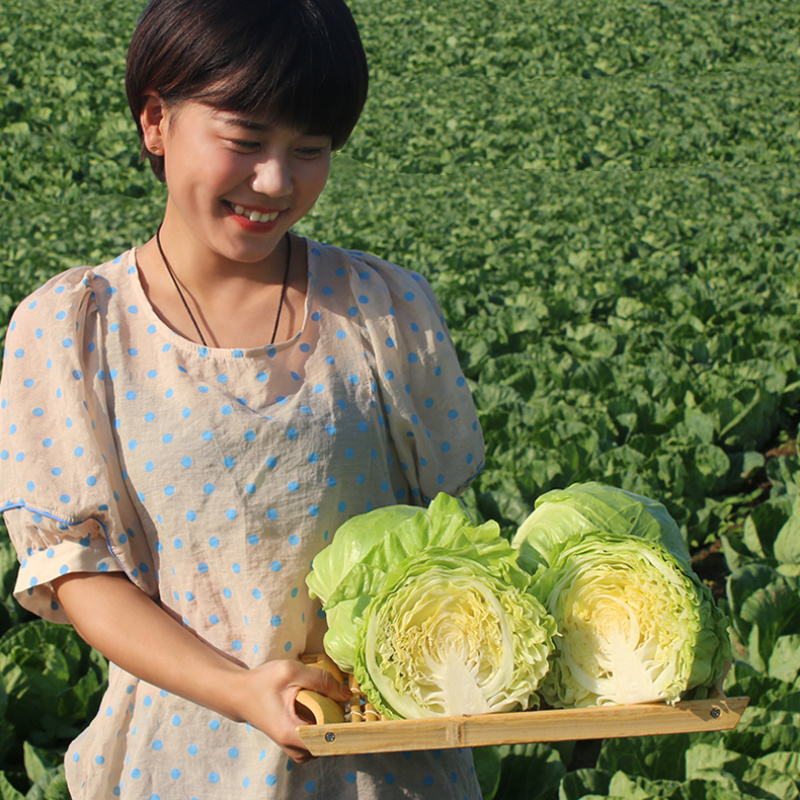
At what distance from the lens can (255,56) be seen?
63.5 inches

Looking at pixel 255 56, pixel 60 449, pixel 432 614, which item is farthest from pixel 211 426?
pixel 255 56

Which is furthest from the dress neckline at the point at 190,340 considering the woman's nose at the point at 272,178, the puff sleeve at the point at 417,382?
the woman's nose at the point at 272,178

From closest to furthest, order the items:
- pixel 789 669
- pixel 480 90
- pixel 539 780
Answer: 1. pixel 539 780
2. pixel 789 669
3. pixel 480 90

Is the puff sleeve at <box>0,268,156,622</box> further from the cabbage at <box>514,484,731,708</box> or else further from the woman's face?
the cabbage at <box>514,484,731,708</box>

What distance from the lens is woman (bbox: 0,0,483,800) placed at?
1.67 meters

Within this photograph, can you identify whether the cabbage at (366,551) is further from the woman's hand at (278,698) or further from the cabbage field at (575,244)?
the cabbage field at (575,244)

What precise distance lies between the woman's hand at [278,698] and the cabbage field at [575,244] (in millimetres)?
1915

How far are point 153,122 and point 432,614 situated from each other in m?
1.02

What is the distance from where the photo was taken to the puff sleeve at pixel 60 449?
1.70 m

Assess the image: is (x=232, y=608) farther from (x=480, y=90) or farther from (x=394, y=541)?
(x=480, y=90)

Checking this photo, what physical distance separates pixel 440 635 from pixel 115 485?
2.07 feet

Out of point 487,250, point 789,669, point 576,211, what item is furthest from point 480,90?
point 789,669

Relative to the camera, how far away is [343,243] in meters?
10.2

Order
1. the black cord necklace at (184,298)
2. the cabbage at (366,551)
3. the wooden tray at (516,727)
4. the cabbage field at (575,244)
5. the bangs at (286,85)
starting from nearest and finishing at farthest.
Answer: the wooden tray at (516,727) → the bangs at (286,85) → the cabbage at (366,551) → the black cord necklace at (184,298) → the cabbage field at (575,244)
